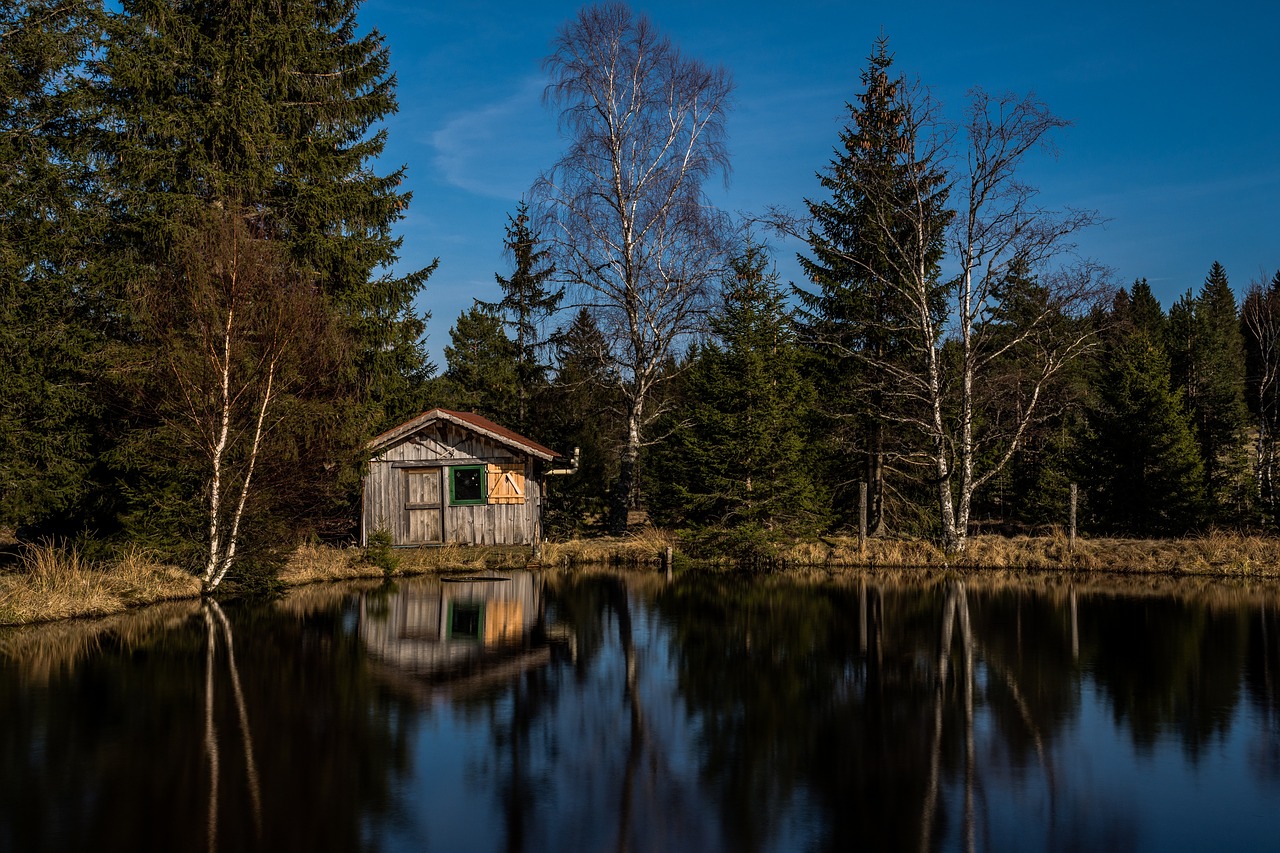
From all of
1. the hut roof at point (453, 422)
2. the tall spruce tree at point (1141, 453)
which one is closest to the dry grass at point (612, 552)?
the hut roof at point (453, 422)

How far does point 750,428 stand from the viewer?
27719 millimetres

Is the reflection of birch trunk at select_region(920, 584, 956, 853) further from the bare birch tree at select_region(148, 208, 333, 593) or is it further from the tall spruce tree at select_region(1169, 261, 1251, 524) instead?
the tall spruce tree at select_region(1169, 261, 1251, 524)

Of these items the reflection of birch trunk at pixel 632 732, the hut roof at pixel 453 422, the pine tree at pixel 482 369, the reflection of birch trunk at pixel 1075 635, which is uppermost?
the pine tree at pixel 482 369

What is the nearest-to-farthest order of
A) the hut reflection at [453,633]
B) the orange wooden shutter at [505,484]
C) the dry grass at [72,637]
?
1. the hut reflection at [453,633]
2. the dry grass at [72,637]
3. the orange wooden shutter at [505,484]

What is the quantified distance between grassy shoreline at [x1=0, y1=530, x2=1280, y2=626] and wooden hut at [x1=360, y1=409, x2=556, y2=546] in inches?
53.3

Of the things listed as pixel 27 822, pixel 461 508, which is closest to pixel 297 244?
pixel 461 508

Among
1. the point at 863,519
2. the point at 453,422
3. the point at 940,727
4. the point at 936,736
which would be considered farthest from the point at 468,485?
the point at 936,736

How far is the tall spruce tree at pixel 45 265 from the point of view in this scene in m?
19.2

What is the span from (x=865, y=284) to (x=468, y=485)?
13934 millimetres

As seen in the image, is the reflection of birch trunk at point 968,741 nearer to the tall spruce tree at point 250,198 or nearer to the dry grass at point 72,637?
the dry grass at point 72,637

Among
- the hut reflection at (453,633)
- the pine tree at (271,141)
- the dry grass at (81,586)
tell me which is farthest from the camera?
the pine tree at (271,141)

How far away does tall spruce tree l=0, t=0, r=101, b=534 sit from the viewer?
757 inches

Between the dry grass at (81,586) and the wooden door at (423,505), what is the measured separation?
9.47 meters

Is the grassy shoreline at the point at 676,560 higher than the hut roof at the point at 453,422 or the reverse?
the reverse
